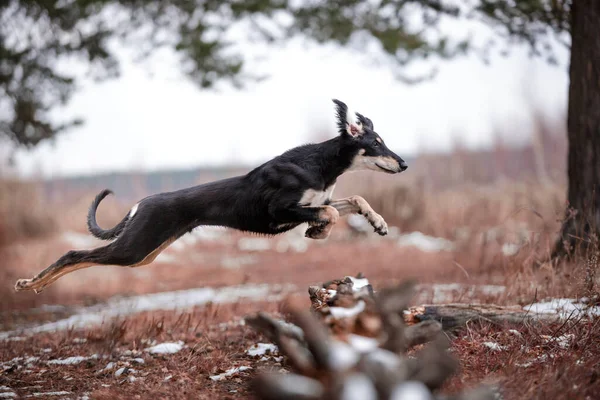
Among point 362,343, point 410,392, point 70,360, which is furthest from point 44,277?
point 410,392

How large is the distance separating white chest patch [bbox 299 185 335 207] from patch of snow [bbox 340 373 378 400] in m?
2.38

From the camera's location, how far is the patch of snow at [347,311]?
279cm

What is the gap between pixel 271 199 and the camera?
15.1ft

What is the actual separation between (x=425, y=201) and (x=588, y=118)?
9.35 metres

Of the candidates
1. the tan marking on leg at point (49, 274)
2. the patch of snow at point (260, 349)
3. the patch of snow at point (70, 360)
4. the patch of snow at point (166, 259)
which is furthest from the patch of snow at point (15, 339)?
the patch of snow at point (166, 259)

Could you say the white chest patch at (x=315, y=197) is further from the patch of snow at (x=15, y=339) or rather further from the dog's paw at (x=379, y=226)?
the patch of snow at (x=15, y=339)

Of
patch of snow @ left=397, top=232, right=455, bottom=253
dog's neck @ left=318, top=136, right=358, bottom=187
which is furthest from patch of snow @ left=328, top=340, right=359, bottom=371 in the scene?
patch of snow @ left=397, top=232, right=455, bottom=253

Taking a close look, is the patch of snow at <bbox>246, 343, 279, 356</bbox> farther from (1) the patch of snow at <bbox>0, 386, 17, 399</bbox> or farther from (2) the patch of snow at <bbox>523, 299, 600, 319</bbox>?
(2) the patch of snow at <bbox>523, 299, 600, 319</bbox>

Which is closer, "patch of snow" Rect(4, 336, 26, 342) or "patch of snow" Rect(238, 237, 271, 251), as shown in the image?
"patch of snow" Rect(4, 336, 26, 342)

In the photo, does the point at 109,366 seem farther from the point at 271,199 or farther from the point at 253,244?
the point at 253,244

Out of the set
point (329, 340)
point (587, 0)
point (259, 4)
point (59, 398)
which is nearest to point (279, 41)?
point (259, 4)

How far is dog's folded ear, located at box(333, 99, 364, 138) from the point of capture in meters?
4.68

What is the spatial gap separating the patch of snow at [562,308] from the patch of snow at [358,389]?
2.84 meters

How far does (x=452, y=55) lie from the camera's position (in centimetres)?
893
